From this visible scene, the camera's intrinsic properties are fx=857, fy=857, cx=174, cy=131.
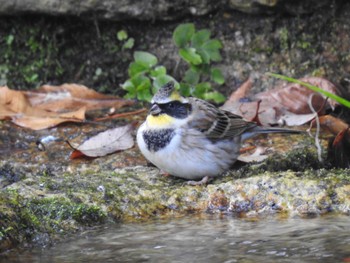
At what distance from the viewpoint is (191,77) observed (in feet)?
23.6

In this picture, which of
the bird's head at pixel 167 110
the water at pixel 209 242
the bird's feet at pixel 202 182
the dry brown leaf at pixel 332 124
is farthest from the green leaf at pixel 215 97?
the water at pixel 209 242

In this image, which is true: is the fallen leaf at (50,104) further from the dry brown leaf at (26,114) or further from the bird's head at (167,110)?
the bird's head at (167,110)

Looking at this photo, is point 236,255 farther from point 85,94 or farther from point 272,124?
point 85,94

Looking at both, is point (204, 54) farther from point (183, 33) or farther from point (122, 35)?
point (122, 35)

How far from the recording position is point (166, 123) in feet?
17.7

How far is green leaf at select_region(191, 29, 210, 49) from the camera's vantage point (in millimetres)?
7012

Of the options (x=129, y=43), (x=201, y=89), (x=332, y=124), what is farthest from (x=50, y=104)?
(x=332, y=124)

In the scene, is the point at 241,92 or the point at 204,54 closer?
the point at 241,92

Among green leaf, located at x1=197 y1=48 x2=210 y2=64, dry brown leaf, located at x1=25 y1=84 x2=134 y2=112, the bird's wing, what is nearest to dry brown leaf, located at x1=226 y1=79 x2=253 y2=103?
green leaf, located at x1=197 y1=48 x2=210 y2=64

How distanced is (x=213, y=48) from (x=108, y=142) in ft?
5.16

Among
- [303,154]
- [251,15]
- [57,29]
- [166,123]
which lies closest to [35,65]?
[57,29]

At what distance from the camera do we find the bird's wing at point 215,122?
5523 mm

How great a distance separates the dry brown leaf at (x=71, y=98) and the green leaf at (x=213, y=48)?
0.75 metres

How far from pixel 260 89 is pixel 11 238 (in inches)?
155
